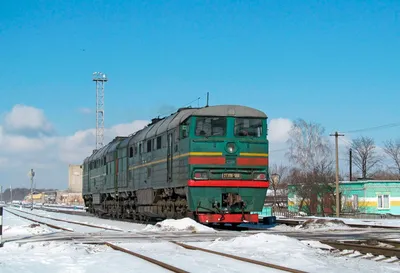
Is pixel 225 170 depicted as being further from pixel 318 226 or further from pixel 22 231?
pixel 22 231

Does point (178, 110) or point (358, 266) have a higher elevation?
point (178, 110)

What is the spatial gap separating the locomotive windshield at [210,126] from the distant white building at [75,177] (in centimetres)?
8381

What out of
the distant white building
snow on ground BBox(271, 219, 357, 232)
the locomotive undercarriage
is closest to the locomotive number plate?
the locomotive undercarriage

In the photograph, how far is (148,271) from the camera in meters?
9.78

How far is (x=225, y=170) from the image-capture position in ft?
67.7

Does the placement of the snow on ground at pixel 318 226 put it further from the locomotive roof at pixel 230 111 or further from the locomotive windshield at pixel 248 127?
the locomotive roof at pixel 230 111


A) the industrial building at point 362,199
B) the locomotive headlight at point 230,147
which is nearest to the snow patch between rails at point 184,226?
Answer: the locomotive headlight at point 230,147

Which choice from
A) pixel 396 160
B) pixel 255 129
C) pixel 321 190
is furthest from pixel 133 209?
pixel 396 160

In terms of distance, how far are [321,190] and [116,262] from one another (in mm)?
40841

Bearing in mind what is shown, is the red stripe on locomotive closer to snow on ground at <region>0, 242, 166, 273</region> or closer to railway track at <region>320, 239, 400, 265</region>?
railway track at <region>320, 239, 400, 265</region>

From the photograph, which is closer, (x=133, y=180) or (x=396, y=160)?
(x=133, y=180)

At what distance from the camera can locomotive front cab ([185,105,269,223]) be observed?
67.1ft

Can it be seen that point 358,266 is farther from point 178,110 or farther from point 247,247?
point 178,110

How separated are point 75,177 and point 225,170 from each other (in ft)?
286
